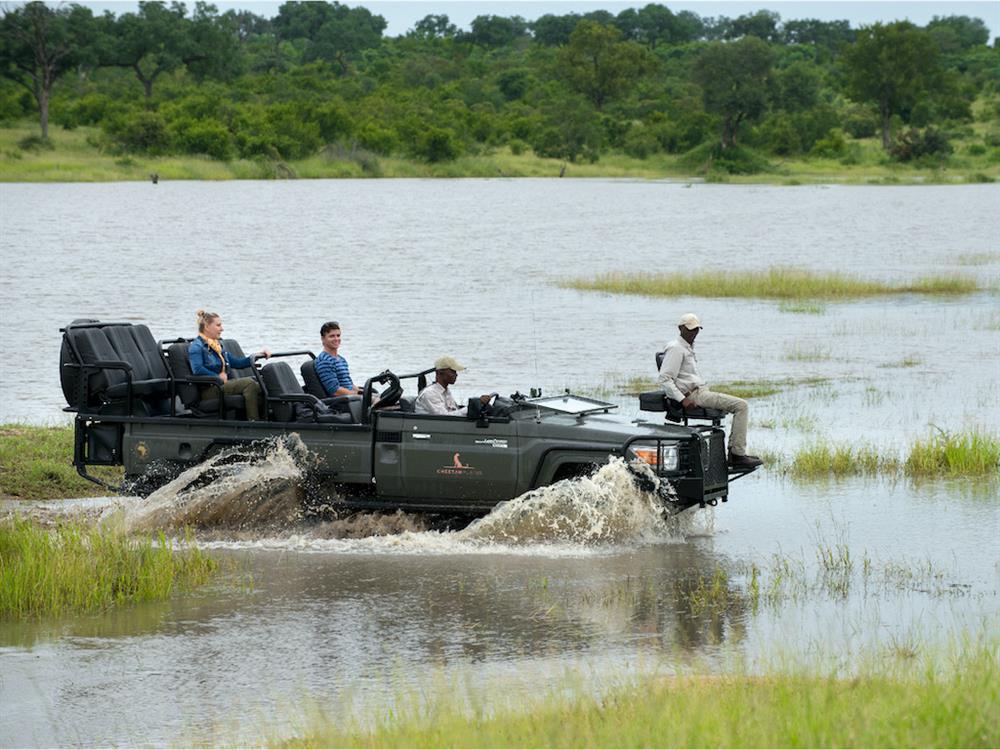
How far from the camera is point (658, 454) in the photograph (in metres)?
12.1

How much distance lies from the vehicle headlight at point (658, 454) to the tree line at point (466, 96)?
81155 mm

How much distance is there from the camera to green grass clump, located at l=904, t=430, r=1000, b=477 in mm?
15898

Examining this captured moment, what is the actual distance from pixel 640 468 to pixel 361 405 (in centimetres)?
246

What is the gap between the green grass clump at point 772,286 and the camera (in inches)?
1420

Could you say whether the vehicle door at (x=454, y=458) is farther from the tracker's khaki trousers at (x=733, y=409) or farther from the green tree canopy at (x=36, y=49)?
the green tree canopy at (x=36, y=49)

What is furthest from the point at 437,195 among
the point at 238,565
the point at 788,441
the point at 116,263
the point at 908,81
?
the point at 238,565

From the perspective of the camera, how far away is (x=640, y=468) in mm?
11969

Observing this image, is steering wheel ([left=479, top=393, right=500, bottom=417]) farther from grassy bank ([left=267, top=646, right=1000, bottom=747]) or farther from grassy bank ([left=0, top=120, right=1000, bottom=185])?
grassy bank ([left=0, top=120, right=1000, bottom=185])

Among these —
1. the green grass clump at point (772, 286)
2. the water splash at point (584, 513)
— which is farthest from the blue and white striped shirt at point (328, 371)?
the green grass clump at point (772, 286)

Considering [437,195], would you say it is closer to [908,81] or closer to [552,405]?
[908,81]

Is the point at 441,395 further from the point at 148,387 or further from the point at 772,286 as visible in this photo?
the point at 772,286

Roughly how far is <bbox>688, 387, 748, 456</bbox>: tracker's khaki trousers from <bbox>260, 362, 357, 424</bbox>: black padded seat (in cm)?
282

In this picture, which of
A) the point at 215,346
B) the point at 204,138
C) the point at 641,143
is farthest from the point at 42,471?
the point at 641,143

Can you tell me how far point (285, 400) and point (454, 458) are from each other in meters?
1.61
